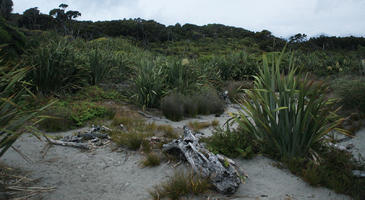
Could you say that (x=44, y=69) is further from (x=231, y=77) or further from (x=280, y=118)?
(x=231, y=77)

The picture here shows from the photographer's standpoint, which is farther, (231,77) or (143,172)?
(231,77)

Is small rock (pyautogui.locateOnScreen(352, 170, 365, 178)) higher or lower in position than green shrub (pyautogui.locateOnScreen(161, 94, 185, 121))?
lower

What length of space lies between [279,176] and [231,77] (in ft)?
30.9

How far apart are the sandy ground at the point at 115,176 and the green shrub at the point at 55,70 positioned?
11.1 ft

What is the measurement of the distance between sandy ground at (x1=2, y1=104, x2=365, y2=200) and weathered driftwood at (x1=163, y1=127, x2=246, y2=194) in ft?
0.41

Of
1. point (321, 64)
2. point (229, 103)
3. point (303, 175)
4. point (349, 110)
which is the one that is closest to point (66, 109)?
point (303, 175)

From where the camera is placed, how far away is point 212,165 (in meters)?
2.99

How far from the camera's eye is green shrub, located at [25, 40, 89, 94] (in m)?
6.82

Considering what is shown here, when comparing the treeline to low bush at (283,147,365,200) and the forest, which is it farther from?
low bush at (283,147,365,200)

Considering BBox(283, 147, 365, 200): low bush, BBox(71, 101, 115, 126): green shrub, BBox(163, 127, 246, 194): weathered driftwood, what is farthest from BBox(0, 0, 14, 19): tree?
BBox(283, 147, 365, 200): low bush

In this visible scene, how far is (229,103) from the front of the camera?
9062 mm

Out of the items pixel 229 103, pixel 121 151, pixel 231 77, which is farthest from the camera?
pixel 231 77

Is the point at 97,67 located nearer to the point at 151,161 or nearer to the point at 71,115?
the point at 71,115

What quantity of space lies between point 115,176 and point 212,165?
1.30 meters
